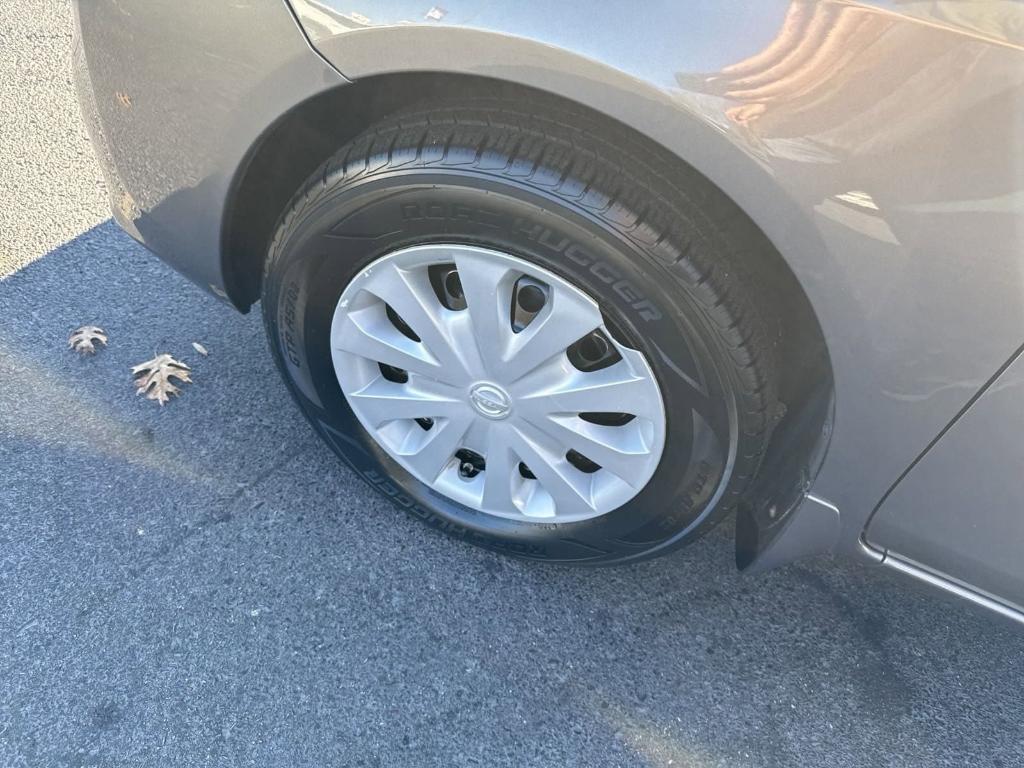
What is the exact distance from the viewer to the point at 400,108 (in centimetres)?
143

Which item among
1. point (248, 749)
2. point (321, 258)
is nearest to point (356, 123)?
point (321, 258)

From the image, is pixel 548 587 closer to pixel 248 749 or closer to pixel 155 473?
pixel 248 749

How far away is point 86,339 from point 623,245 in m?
1.64

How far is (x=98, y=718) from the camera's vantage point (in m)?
1.60

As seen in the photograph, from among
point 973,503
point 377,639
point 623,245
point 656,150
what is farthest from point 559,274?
point 377,639

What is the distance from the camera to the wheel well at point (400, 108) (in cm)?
132

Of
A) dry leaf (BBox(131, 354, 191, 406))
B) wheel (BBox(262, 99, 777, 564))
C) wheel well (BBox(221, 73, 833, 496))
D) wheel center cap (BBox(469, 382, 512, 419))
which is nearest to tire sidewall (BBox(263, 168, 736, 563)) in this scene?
wheel (BBox(262, 99, 777, 564))

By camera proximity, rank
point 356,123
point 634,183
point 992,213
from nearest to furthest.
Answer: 1. point 992,213
2. point 634,183
3. point 356,123

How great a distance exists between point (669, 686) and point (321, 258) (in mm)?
1089

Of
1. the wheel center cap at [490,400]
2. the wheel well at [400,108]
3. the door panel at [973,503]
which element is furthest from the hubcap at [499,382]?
the door panel at [973,503]

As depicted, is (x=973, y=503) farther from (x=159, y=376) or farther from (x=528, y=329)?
(x=159, y=376)

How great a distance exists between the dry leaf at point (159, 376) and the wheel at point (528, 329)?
0.52 meters

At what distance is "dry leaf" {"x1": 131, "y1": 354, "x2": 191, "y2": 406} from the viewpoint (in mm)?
2148

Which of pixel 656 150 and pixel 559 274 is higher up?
pixel 656 150
